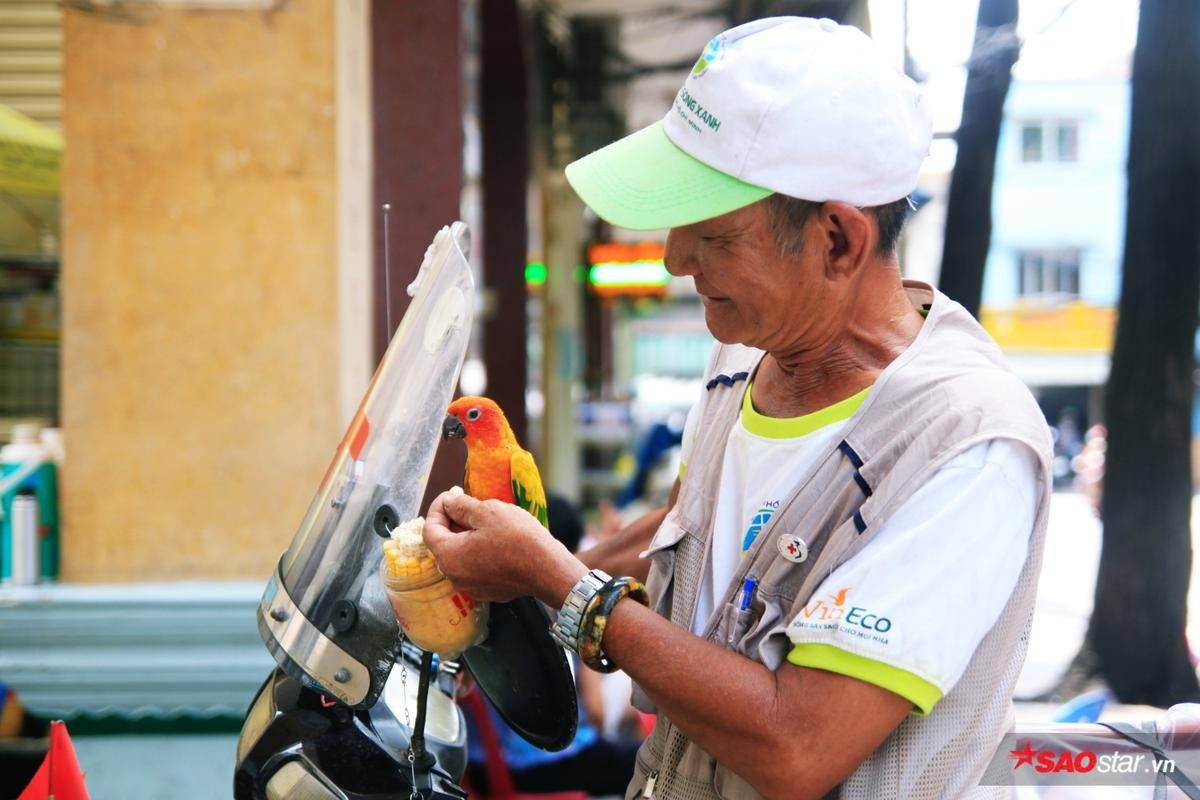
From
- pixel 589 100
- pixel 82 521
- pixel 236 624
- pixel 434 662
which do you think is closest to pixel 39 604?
pixel 82 521

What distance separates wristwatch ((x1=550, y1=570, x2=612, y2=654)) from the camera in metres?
1.20

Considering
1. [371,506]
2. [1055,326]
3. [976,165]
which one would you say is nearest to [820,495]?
[371,506]

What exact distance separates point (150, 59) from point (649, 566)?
8.15 feet

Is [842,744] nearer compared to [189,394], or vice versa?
[842,744]

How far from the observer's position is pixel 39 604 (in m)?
3.15

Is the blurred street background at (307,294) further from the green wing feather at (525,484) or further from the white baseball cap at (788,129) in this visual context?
the white baseball cap at (788,129)

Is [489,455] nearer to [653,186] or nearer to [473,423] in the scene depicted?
[473,423]

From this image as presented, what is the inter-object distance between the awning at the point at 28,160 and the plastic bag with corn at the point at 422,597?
4.07 meters

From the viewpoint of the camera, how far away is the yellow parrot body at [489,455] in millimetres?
1458

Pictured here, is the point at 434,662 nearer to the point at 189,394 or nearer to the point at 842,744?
the point at 842,744

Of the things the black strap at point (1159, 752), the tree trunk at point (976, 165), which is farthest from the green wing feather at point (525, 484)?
the tree trunk at point (976, 165)

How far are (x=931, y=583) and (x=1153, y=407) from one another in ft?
9.54

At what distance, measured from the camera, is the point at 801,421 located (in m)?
1.35

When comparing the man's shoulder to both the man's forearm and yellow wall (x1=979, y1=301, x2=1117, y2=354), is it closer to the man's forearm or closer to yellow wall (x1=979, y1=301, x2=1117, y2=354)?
the man's forearm
